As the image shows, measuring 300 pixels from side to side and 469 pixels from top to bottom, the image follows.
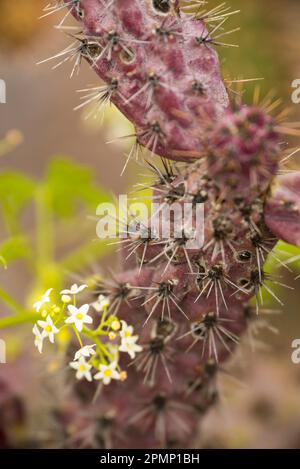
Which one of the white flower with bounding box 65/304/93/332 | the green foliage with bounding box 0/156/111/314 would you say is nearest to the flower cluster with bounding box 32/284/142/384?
the white flower with bounding box 65/304/93/332

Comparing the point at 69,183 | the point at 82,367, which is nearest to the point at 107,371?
the point at 82,367

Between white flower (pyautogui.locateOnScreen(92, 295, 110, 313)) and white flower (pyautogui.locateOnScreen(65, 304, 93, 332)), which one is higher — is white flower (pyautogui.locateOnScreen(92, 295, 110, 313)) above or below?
above

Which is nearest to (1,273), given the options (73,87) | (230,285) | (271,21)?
(73,87)

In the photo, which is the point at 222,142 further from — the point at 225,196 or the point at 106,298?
the point at 106,298

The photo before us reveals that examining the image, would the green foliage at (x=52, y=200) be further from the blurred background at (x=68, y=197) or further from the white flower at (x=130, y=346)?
the white flower at (x=130, y=346)

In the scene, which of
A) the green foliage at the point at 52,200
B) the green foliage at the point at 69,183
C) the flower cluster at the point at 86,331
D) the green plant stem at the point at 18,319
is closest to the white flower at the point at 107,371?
the flower cluster at the point at 86,331

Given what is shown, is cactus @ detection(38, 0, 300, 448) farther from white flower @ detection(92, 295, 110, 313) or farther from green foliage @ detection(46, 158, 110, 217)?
green foliage @ detection(46, 158, 110, 217)
